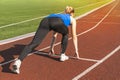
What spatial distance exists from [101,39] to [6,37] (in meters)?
4.32

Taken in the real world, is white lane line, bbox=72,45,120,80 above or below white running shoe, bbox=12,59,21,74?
below

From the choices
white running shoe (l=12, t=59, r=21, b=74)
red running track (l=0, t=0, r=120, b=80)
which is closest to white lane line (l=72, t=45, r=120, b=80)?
red running track (l=0, t=0, r=120, b=80)

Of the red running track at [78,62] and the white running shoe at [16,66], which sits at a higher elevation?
the white running shoe at [16,66]

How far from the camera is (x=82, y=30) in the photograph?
16047mm

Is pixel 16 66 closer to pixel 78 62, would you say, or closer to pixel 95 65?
pixel 78 62

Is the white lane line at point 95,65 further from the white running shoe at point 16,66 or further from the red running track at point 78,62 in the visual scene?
the white running shoe at point 16,66

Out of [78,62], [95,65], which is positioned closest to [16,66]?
[78,62]

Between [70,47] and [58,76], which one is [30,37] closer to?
[70,47]

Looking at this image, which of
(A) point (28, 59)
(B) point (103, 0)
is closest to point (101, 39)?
(A) point (28, 59)

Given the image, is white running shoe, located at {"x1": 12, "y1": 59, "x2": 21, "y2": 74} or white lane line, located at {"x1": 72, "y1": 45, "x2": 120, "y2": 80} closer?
white lane line, located at {"x1": 72, "y1": 45, "x2": 120, "y2": 80}

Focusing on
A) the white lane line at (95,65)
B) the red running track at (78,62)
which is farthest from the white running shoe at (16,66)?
the white lane line at (95,65)

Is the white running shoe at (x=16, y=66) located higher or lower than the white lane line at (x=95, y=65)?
higher

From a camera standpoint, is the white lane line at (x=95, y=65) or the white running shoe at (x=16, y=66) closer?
the white lane line at (x=95, y=65)

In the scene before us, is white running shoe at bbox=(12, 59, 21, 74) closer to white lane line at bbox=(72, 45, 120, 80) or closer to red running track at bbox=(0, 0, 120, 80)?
red running track at bbox=(0, 0, 120, 80)
